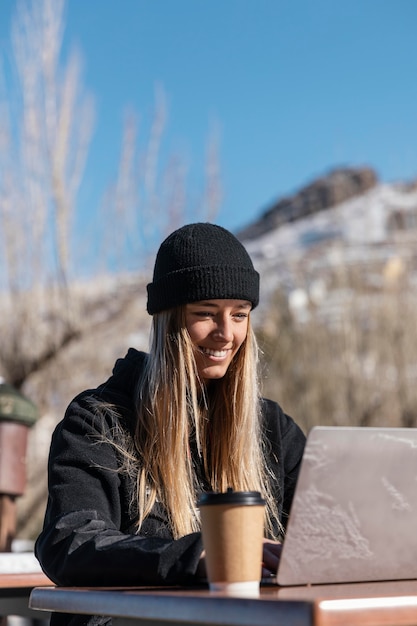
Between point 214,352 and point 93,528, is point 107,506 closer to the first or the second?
point 93,528

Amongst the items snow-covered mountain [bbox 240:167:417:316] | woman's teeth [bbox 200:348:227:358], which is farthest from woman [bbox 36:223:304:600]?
snow-covered mountain [bbox 240:167:417:316]

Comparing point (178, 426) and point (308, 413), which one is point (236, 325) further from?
point (308, 413)

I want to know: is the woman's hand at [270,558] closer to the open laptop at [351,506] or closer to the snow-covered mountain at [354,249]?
the open laptop at [351,506]

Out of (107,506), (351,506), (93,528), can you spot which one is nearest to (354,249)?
(107,506)

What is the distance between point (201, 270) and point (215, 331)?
12 cm

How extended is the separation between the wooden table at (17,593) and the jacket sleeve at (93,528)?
1.41ft

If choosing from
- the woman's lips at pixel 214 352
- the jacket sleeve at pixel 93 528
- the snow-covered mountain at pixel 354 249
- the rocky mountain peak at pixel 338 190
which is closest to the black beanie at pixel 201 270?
the woman's lips at pixel 214 352

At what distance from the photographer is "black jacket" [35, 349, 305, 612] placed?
142cm

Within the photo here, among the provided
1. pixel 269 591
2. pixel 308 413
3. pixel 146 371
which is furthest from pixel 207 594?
pixel 308 413

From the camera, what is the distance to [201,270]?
195cm

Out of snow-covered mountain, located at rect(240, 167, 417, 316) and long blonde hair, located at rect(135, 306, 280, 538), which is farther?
snow-covered mountain, located at rect(240, 167, 417, 316)

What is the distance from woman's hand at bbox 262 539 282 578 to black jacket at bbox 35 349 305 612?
3.5 inches

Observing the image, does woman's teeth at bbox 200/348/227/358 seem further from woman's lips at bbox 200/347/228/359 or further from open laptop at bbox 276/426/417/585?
open laptop at bbox 276/426/417/585

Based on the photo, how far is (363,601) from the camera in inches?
43.4
